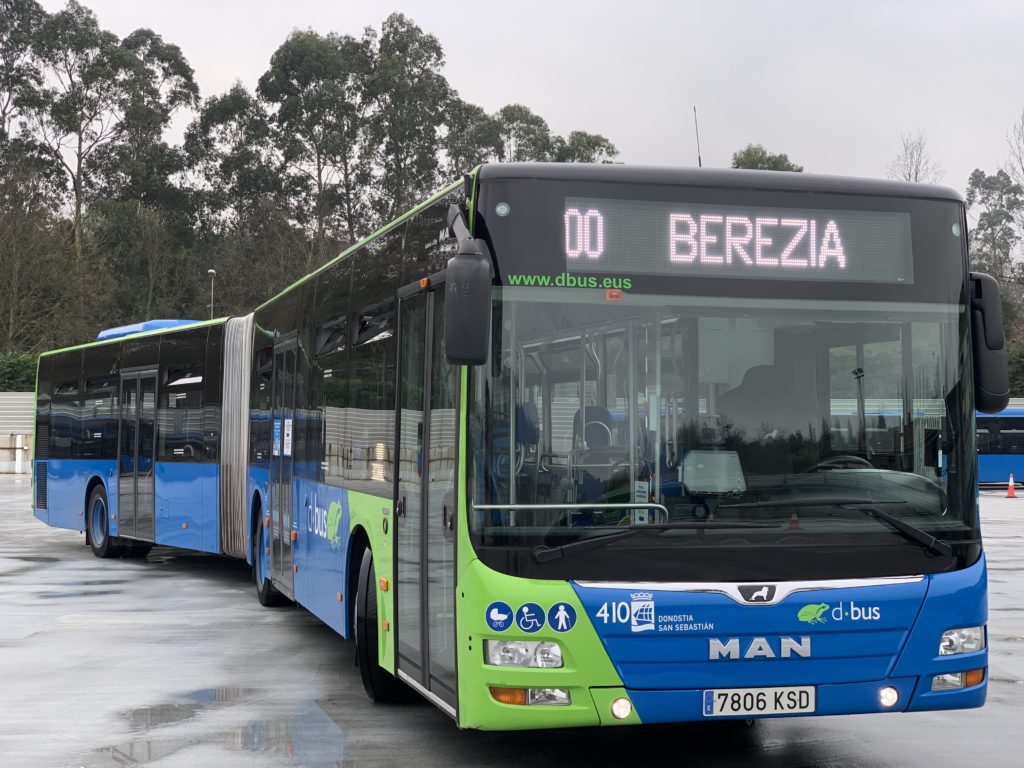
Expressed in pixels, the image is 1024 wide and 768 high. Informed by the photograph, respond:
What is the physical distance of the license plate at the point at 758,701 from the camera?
6.62 m

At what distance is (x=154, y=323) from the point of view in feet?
69.5

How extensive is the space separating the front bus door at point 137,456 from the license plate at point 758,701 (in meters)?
13.2

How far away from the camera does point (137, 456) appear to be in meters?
19.4

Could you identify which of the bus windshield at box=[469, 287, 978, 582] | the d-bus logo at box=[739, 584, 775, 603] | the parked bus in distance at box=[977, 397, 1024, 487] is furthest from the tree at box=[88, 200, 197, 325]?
the d-bus logo at box=[739, 584, 775, 603]

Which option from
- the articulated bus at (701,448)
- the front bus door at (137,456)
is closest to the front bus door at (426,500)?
the articulated bus at (701,448)

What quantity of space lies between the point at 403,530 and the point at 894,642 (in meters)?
2.65

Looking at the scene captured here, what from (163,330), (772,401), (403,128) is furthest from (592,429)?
(403,128)

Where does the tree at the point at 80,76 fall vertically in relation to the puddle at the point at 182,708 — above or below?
above

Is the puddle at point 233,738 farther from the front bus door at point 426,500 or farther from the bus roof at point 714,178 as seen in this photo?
the bus roof at point 714,178

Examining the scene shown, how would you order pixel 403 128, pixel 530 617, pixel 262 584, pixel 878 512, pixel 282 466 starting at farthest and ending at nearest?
pixel 403 128
pixel 262 584
pixel 282 466
pixel 878 512
pixel 530 617

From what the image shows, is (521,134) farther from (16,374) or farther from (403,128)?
(16,374)

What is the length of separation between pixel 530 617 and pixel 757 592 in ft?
3.28

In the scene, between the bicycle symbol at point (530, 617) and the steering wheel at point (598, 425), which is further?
the steering wheel at point (598, 425)

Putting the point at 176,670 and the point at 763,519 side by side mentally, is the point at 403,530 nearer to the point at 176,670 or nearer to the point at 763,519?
the point at 763,519
